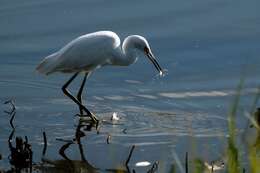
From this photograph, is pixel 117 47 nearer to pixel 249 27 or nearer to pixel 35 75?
pixel 35 75

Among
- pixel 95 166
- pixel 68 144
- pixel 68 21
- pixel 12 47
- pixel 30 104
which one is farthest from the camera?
pixel 68 21

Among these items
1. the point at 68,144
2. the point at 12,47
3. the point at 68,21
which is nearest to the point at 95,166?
the point at 68,144

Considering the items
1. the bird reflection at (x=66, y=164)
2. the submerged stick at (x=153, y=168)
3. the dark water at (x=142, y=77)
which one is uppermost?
the dark water at (x=142, y=77)

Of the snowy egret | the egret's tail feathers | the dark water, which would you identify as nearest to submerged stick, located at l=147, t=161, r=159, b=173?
the dark water

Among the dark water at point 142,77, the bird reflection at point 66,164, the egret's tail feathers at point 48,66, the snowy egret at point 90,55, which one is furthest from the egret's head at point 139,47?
the bird reflection at point 66,164

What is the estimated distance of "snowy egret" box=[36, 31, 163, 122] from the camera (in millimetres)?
9148

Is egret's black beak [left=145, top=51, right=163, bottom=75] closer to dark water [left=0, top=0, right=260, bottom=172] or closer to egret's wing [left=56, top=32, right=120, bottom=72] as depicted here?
dark water [left=0, top=0, right=260, bottom=172]

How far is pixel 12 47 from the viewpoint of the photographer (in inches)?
427

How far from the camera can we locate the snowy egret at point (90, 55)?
360 inches

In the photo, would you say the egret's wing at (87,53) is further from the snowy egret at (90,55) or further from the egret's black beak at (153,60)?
the egret's black beak at (153,60)

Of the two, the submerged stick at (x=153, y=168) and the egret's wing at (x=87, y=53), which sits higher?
the egret's wing at (x=87, y=53)

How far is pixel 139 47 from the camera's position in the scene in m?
9.47

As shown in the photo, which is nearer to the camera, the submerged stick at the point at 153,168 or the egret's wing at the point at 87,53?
the submerged stick at the point at 153,168

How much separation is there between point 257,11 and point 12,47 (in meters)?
3.52
